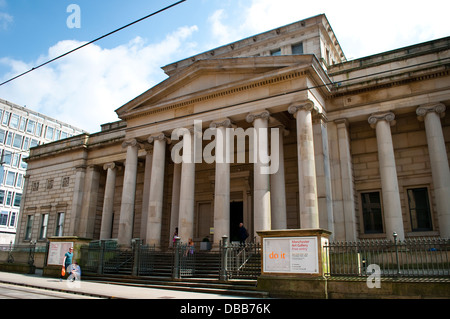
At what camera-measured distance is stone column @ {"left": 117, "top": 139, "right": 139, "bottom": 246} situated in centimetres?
2112

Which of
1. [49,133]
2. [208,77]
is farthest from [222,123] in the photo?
[49,133]

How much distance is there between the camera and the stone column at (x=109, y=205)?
2686 cm

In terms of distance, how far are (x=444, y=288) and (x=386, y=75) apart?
41.3 feet

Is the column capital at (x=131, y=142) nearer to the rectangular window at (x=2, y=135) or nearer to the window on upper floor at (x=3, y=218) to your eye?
Answer: the rectangular window at (x=2, y=135)

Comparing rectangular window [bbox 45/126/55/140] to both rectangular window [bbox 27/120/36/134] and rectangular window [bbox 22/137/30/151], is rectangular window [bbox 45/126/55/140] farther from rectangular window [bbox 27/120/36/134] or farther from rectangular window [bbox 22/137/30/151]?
rectangular window [bbox 22/137/30/151]

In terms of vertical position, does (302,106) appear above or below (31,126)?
below

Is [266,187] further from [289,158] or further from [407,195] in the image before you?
[407,195]

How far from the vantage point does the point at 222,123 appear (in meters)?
19.5

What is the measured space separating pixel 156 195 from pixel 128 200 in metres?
2.11

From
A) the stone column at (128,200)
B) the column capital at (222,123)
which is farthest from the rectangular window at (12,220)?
the column capital at (222,123)

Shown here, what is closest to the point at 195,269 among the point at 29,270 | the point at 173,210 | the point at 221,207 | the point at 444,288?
the point at 221,207

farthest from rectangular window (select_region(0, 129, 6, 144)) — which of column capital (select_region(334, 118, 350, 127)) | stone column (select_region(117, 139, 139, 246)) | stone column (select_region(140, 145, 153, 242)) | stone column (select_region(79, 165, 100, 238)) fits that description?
column capital (select_region(334, 118, 350, 127))

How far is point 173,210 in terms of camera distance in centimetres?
2311

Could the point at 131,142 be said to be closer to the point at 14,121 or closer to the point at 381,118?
the point at 381,118
